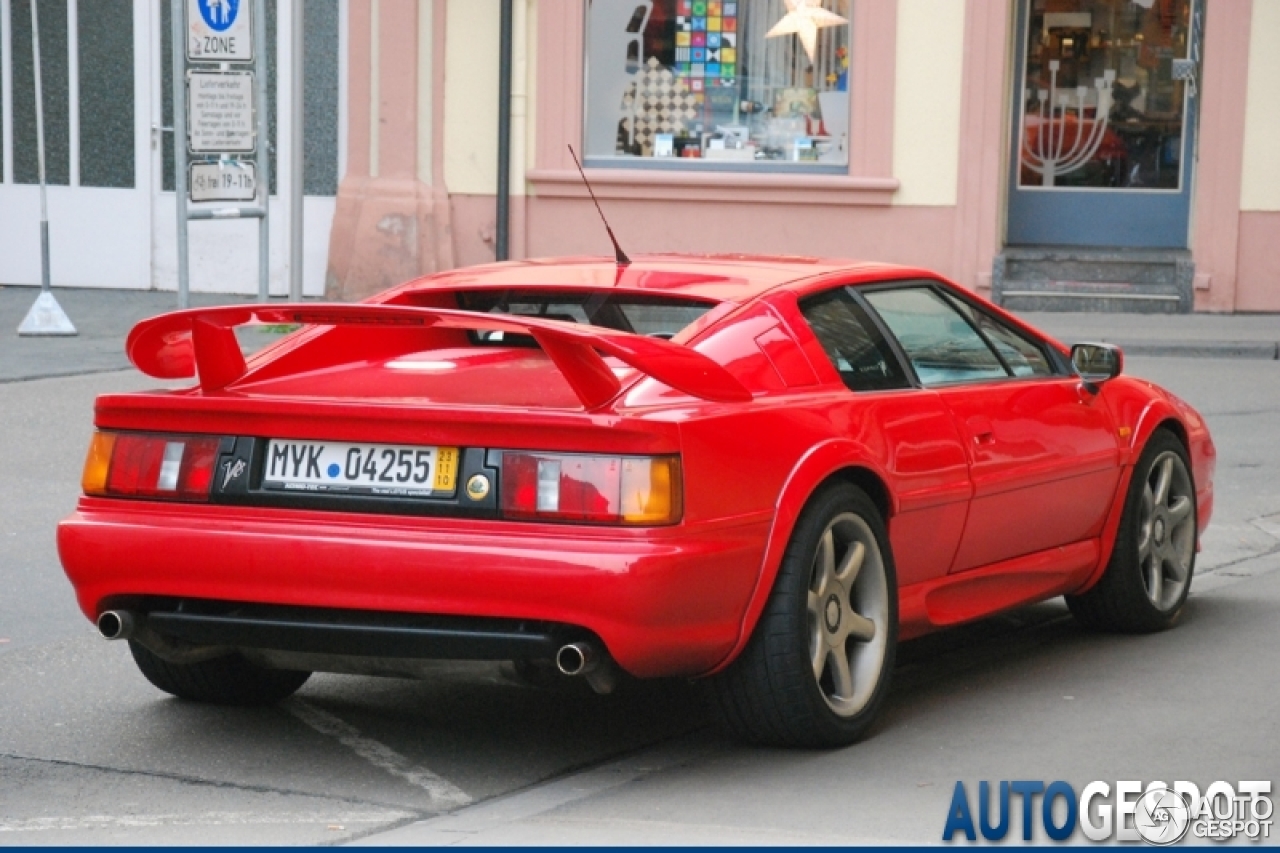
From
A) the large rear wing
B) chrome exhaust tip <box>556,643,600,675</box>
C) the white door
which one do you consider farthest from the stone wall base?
chrome exhaust tip <box>556,643,600,675</box>

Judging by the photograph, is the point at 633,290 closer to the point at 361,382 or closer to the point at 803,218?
Result: the point at 361,382

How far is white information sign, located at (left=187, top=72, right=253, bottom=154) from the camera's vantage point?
41.3 feet

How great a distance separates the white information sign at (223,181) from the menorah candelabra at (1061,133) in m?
7.95

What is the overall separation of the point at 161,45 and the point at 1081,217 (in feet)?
27.3

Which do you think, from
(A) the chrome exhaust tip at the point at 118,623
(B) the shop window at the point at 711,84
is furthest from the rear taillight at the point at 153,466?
(B) the shop window at the point at 711,84

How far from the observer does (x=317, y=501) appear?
489 centimetres

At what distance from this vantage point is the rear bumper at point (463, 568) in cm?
462

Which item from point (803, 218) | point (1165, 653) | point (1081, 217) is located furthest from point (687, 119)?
point (1165, 653)

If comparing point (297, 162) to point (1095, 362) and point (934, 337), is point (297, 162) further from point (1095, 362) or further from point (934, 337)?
point (934, 337)

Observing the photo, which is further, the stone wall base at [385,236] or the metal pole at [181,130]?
the stone wall base at [385,236]

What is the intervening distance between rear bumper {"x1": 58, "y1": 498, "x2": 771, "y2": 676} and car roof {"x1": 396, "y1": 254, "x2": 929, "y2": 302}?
91 cm

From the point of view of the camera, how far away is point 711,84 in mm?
18281

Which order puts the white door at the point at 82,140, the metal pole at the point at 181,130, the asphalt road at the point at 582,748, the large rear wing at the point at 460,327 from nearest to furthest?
the asphalt road at the point at 582,748 → the large rear wing at the point at 460,327 → the metal pole at the point at 181,130 → the white door at the point at 82,140

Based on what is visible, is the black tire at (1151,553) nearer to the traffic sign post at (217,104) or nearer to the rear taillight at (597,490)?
the rear taillight at (597,490)
